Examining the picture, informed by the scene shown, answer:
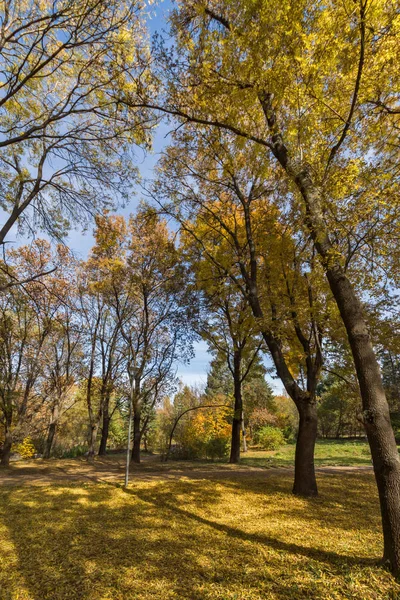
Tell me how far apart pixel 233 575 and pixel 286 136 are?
5933mm

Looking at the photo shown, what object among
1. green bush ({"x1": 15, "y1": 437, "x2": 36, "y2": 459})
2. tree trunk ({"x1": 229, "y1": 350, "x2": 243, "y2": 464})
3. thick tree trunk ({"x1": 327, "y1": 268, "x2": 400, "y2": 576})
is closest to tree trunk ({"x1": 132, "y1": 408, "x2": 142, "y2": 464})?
tree trunk ({"x1": 229, "y1": 350, "x2": 243, "y2": 464})

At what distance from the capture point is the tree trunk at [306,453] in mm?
6309

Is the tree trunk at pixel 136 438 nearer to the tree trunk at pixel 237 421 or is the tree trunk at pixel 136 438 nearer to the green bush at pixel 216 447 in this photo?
the tree trunk at pixel 237 421

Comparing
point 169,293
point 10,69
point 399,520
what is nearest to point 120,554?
point 399,520

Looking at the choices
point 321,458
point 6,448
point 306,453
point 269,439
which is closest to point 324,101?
point 306,453

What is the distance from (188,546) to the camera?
361 centimetres

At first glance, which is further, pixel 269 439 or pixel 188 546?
pixel 269 439

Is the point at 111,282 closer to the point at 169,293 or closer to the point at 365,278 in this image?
the point at 169,293

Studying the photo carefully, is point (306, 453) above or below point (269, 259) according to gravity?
below

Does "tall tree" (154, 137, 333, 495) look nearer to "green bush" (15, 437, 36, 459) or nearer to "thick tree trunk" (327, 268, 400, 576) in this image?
"thick tree trunk" (327, 268, 400, 576)

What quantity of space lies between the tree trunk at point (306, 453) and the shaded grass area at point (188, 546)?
33 centimetres

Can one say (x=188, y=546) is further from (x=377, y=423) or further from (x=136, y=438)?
(x=136, y=438)

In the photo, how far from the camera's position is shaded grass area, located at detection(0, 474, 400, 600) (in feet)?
8.84

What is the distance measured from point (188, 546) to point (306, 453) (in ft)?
12.6
